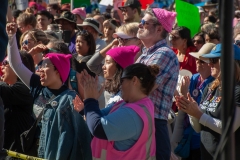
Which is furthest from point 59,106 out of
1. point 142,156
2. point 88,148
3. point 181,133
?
point 181,133

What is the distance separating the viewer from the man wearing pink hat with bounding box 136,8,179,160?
450 cm

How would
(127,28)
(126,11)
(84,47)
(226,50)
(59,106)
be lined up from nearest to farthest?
1. (226,50)
2. (59,106)
3. (127,28)
4. (84,47)
5. (126,11)

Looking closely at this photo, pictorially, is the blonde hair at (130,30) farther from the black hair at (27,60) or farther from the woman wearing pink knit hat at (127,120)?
the woman wearing pink knit hat at (127,120)

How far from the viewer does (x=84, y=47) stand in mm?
7211

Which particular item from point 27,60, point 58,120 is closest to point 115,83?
point 58,120

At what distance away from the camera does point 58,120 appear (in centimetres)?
412

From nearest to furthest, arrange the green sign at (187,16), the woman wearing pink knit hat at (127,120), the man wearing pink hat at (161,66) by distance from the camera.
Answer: the woman wearing pink knit hat at (127,120), the man wearing pink hat at (161,66), the green sign at (187,16)

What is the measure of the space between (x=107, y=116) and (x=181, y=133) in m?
1.82

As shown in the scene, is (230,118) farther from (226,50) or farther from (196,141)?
(196,141)

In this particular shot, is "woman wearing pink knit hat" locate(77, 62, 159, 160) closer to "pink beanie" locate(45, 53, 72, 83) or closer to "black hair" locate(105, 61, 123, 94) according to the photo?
"black hair" locate(105, 61, 123, 94)

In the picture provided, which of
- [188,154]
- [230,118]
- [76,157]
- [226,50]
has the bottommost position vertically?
[188,154]

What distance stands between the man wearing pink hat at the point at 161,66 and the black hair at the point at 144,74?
0.67ft

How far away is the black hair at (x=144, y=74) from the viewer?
13.5 ft

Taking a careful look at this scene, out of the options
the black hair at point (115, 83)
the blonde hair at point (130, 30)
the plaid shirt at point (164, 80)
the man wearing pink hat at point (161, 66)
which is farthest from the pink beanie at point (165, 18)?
the blonde hair at point (130, 30)
